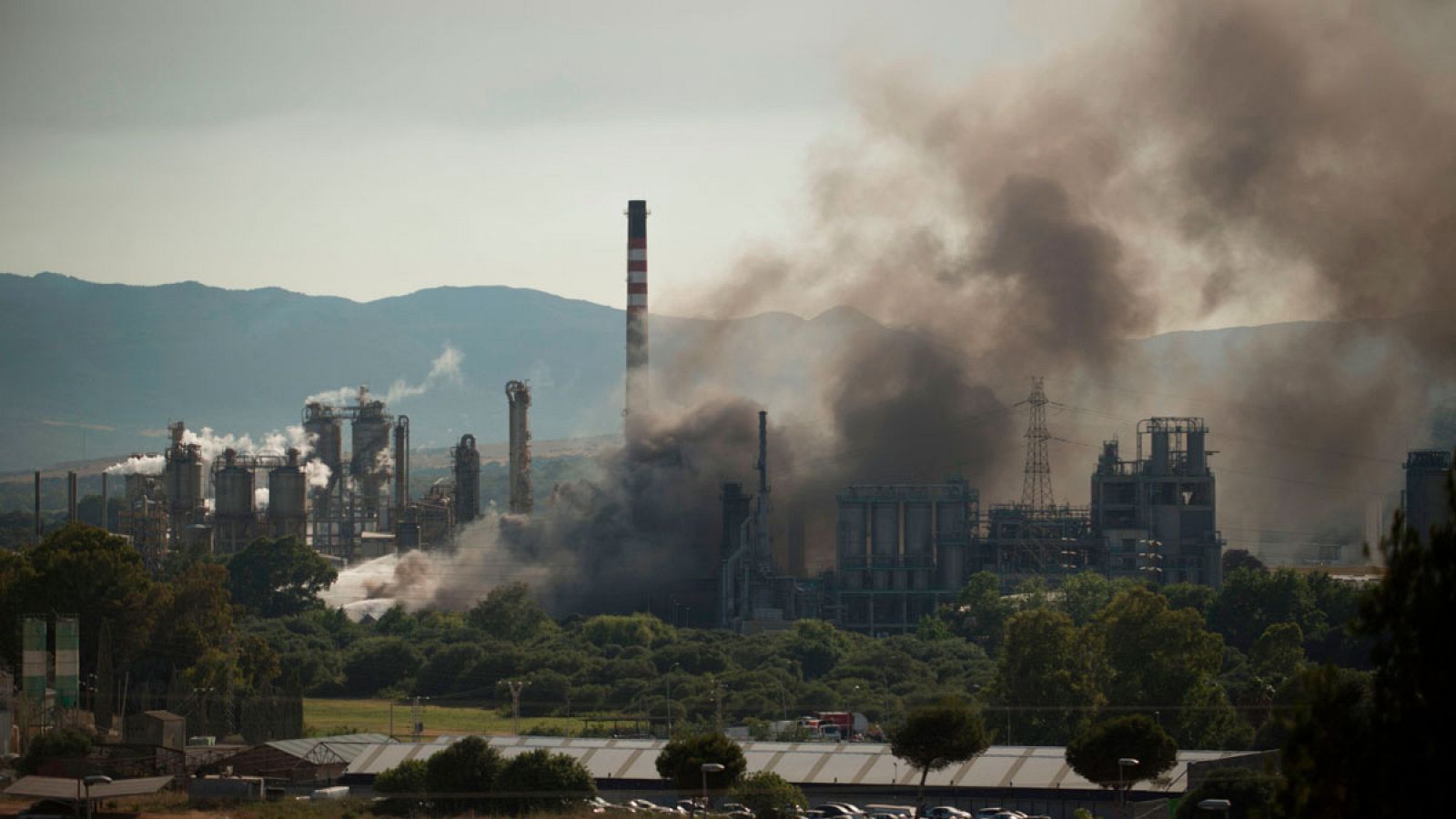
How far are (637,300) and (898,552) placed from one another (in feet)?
80.0

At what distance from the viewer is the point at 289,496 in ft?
412

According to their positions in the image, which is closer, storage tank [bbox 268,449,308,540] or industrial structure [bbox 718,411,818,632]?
industrial structure [bbox 718,411,818,632]

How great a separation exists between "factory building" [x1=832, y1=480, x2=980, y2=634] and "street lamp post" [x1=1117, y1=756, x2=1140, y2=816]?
56.8 meters

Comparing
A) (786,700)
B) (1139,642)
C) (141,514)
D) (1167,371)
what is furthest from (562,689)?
(1167,371)

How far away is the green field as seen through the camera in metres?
69.4

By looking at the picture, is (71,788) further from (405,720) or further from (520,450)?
(520,450)

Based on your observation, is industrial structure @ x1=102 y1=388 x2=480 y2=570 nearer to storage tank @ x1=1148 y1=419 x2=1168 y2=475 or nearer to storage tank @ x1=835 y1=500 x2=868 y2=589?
storage tank @ x1=835 y1=500 x2=868 y2=589

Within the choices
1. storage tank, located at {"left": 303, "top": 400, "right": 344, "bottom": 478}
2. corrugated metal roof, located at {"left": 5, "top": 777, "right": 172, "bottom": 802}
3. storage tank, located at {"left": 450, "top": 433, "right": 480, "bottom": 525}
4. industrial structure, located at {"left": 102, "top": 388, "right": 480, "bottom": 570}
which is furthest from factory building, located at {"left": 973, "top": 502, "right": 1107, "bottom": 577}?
corrugated metal roof, located at {"left": 5, "top": 777, "right": 172, "bottom": 802}

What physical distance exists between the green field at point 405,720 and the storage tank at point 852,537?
98.9 feet

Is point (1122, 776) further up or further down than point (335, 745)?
further up

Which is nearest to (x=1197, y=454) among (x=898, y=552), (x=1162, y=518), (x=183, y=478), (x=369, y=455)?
(x=1162, y=518)


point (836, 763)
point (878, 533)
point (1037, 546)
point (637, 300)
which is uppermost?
point (637, 300)

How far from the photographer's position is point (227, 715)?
225ft

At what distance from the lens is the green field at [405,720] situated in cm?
6938
